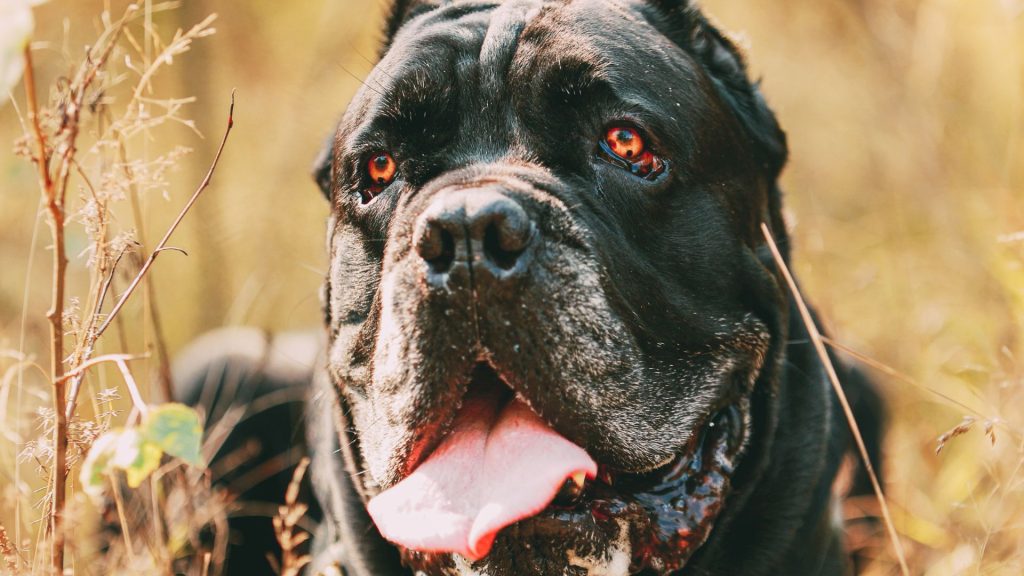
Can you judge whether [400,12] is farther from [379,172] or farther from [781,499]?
[781,499]

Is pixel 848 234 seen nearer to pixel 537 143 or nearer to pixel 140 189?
pixel 537 143

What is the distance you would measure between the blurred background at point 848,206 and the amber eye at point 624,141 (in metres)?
0.86

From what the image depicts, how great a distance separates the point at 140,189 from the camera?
8.46 ft

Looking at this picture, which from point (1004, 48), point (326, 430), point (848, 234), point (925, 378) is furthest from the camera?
point (848, 234)

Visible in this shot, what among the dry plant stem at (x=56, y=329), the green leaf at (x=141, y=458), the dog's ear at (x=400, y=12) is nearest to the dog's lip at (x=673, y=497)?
the green leaf at (x=141, y=458)

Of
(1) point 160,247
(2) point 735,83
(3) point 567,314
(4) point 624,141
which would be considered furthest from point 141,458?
(2) point 735,83

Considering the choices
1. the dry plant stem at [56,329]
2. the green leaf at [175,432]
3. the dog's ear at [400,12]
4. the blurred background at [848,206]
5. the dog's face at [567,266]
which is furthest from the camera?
the blurred background at [848,206]

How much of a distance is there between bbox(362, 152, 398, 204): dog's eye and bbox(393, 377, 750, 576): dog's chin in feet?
3.10

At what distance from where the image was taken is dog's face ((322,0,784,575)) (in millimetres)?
2205

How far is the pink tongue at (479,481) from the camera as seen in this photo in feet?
6.86

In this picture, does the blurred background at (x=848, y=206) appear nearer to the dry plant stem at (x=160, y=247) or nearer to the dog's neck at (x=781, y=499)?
the dry plant stem at (x=160, y=247)

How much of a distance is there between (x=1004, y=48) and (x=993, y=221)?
1038 mm

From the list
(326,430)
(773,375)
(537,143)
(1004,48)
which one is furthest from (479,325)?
(1004,48)

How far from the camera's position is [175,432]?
1.67 metres
